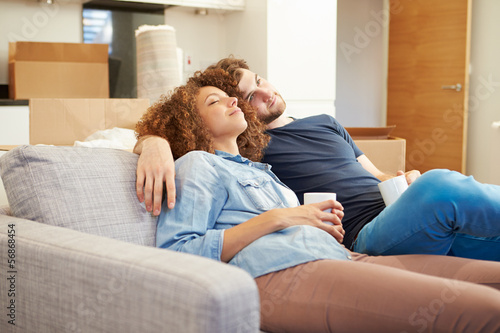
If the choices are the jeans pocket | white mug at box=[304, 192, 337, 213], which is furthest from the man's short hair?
white mug at box=[304, 192, 337, 213]

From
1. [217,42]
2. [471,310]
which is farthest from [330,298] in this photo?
[217,42]

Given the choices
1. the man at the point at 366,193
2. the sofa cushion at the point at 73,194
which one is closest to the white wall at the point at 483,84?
the man at the point at 366,193

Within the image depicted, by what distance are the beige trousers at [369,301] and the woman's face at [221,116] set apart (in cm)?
54

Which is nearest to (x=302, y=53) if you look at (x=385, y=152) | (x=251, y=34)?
(x=251, y=34)

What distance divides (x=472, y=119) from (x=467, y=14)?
833 mm

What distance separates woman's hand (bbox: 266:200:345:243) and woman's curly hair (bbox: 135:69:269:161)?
37 cm

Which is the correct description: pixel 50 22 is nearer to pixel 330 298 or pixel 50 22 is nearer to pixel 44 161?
pixel 44 161

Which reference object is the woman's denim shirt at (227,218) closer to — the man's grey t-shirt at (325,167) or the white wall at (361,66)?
the man's grey t-shirt at (325,167)

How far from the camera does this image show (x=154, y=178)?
1224 mm

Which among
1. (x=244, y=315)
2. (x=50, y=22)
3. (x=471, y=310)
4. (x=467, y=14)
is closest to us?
(x=244, y=315)

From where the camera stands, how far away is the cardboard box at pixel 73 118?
204cm

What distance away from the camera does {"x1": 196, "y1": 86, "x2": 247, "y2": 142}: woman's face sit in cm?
152

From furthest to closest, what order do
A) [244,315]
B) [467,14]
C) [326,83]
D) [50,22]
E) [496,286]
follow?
[467,14] → [326,83] → [50,22] → [496,286] → [244,315]

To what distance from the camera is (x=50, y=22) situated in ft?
11.3
